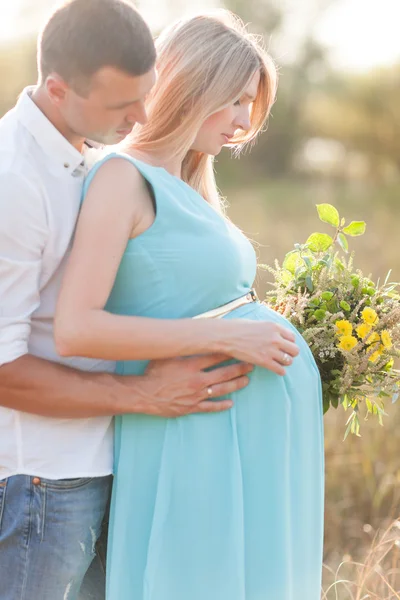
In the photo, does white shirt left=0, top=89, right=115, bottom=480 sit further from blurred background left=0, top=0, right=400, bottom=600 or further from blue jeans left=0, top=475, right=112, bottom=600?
blurred background left=0, top=0, right=400, bottom=600

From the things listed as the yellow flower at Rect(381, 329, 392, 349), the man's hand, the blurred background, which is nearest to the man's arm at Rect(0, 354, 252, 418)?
the man's hand

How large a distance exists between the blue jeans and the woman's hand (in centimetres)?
48

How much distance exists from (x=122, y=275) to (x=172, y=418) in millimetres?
363

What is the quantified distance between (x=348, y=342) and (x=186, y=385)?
489mm

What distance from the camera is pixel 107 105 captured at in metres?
1.86

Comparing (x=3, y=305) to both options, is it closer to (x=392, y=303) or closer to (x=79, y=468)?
(x=79, y=468)

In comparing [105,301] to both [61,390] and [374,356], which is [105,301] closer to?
[61,390]

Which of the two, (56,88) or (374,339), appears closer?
(56,88)

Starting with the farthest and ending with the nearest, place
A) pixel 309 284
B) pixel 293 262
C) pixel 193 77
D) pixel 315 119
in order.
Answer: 1. pixel 315 119
2. pixel 293 262
3. pixel 309 284
4. pixel 193 77

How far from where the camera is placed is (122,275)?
200cm

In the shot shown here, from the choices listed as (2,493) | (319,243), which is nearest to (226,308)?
(319,243)

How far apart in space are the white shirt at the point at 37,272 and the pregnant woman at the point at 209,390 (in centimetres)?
6

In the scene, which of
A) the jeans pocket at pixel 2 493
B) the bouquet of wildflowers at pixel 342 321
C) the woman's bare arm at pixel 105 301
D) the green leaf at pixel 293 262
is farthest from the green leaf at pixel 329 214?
the jeans pocket at pixel 2 493

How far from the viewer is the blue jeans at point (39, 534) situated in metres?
1.93
